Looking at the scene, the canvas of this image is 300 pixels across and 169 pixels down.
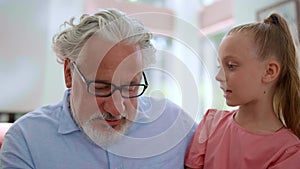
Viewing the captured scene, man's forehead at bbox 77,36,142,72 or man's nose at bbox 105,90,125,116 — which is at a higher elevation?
man's forehead at bbox 77,36,142,72

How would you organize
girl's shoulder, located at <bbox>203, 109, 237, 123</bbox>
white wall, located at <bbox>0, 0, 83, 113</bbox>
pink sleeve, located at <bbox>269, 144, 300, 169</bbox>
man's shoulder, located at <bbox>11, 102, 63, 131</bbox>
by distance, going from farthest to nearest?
white wall, located at <bbox>0, 0, 83, 113</bbox> → girl's shoulder, located at <bbox>203, 109, 237, 123</bbox> → man's shoulder, located at <bbox>11, 102, 63, 131</bbox> → pink sleeve, located at <bbox>269, 144, 300, 169</bbox>

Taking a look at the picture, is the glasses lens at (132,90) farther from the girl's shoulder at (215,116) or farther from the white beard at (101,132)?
the girl's shoulder at (215,116)

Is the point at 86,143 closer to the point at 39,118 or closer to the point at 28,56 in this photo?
the point at 39,118

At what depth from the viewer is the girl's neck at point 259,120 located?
1.00 meters

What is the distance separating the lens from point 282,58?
1020 mm

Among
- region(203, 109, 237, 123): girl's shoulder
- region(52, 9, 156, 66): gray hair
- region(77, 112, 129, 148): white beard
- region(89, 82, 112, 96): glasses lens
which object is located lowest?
region(77, 112, 129, 148): white beard

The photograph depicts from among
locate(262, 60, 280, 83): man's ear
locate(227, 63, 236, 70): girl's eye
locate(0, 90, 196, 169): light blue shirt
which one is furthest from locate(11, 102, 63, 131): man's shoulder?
locate(262, 60, 280, 83): man's ear

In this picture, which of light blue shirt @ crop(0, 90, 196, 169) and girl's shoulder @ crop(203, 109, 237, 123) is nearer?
light blue shirt @ crop(0, 90, 196, 169)

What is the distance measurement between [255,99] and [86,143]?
536mm

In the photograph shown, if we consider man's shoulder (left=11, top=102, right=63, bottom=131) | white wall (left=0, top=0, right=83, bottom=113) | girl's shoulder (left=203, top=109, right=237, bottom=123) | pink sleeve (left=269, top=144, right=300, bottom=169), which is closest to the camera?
pink sleeve (left=269, top=144, right=300, bottom=169)

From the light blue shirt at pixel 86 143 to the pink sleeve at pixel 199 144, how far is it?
0.03m

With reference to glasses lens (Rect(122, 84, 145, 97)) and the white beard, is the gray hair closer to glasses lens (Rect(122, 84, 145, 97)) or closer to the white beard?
glasses lens (Rect(122, 84, 145, 97))

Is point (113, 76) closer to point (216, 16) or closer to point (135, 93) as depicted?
point (135, 93)

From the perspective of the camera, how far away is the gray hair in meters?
0.98
